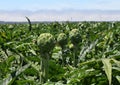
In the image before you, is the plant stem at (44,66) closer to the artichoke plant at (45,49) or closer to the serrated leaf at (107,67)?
the artichoke plant at (45,49)

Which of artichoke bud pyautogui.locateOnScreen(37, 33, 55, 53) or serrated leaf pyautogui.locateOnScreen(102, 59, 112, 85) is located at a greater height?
artichoke bud pyautogui.locateOnScreen(37, 33, 55, 53)

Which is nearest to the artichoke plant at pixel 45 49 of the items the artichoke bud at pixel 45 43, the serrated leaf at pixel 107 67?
the artichoke bud at pixel 45 43

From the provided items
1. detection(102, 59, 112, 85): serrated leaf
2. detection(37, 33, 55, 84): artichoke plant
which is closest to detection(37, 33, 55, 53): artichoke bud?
detection(37, 33, 55, 84): artichoke plant

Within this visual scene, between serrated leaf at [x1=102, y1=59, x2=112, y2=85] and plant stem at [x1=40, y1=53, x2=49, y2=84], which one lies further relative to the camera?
plant stem at [x1=40, y1=53, x2=49, y2=84]

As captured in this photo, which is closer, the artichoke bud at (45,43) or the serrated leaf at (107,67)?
the serrated leaf at (107,67)

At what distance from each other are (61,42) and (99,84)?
0.76 metres

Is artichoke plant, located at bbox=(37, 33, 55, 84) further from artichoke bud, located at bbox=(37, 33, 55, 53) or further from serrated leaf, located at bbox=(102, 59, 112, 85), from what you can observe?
serrated leaf, located at bbox=(102, 59, 112, 85)

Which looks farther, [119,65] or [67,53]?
[67,53]

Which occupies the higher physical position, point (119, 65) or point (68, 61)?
point (119, 65)

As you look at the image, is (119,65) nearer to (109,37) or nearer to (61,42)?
(61,42)

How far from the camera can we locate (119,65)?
1.53m

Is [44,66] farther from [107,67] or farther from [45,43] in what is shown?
[107,67]

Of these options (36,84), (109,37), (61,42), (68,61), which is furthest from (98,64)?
(109,37)

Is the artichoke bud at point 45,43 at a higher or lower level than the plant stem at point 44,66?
higher
